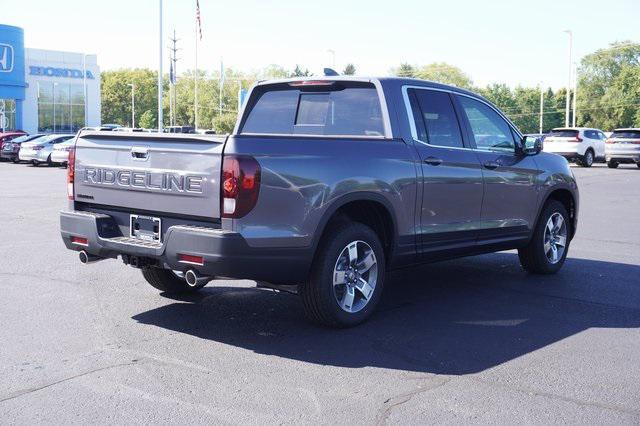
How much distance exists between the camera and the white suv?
32.8 meters

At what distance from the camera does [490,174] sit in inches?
289

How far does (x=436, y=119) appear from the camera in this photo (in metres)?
6.86

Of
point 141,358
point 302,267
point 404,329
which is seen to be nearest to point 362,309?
point 404,329

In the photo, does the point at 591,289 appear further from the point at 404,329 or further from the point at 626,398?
the point at 626,398

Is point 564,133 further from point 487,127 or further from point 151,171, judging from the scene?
point 151,171

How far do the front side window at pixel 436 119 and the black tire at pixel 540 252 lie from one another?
1.78 m

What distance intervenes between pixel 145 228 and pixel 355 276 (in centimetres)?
166

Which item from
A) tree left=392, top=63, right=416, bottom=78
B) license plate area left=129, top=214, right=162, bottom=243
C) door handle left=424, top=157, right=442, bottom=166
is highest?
tree left=392, top=63, right=416, bottom=78

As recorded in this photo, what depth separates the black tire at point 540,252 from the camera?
8258mm

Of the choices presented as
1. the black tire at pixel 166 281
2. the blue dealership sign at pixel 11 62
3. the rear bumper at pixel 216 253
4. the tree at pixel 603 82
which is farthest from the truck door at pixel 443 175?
the tree at pixel 603 82

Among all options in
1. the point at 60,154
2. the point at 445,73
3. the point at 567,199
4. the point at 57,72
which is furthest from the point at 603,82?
the point at 567,199

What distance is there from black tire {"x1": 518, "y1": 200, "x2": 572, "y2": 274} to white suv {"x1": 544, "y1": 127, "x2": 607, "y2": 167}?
25090 millimetres

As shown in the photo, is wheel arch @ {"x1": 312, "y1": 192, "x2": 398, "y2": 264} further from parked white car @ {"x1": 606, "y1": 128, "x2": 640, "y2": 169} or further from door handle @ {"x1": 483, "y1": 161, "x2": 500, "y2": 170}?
parked white car @ {"x1": 606, "y1": 128, "x2": 640, "y2": 169}

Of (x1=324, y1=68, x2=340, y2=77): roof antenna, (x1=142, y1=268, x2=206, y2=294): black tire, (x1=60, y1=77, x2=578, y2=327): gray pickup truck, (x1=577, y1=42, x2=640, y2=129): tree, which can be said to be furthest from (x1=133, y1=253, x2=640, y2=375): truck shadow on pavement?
(x1=577, y1=42, x2=640, y2=129): tree
